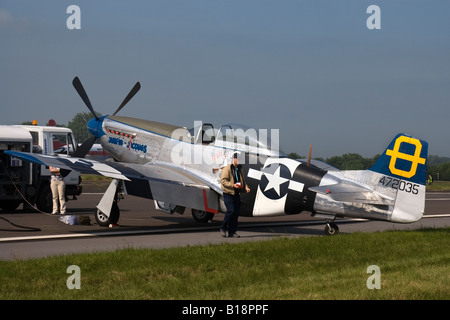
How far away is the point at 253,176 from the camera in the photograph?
14.6 metres

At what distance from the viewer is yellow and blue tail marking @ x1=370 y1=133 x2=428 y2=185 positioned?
1289cm

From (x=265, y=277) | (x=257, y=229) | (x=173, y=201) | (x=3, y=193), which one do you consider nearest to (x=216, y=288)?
(x=265, y=277)

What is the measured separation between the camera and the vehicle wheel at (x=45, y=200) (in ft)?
65.1

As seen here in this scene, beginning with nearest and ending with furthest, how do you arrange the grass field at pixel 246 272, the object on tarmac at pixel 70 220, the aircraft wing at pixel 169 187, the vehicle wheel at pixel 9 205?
the grass field at pixel 246 272
the aircraft wing at pixel 169 187
the object on tarmac at pixel 70 220
the vehicle wheel at pixel 9 205

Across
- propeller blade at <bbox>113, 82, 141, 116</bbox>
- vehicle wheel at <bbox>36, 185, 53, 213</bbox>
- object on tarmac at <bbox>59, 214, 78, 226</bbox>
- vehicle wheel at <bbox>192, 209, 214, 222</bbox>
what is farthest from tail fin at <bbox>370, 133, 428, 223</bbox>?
vehicle wheel at <bbox>36, 185, 53, 213</bbox>

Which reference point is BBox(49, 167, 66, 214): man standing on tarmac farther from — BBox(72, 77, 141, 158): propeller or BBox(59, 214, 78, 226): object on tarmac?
BBox(59, 214, 78, 226): object on tarmac

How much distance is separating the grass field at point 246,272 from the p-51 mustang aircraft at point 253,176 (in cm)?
148

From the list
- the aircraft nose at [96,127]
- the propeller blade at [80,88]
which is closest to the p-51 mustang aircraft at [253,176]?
the aircraft nose at [96,127]

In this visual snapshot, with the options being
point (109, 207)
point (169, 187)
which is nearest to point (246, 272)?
point (169, 187)

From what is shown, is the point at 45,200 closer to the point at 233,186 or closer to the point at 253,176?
the point at 253,176

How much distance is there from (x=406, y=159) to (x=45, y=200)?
38.2 ft

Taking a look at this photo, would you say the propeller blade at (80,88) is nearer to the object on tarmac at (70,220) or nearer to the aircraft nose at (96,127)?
the aircraft nose at (96,127)

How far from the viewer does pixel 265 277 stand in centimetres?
880

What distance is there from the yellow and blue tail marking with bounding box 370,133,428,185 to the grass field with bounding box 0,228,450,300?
5.16ft
